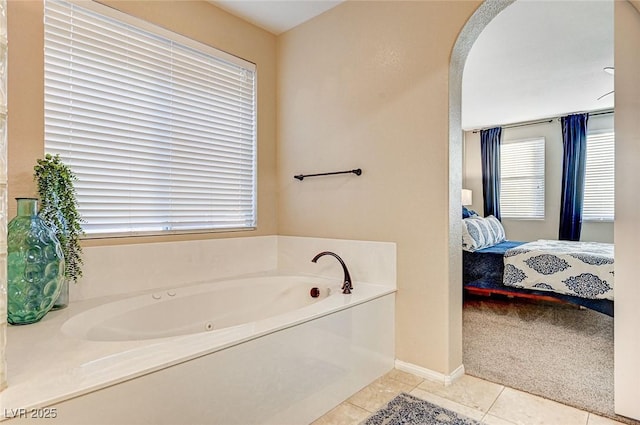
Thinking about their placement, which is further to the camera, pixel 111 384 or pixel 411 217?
pixel 411 217

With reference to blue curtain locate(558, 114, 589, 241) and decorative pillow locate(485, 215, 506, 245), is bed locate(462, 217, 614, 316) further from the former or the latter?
blue curtain locate(558, 114, 589, 241)

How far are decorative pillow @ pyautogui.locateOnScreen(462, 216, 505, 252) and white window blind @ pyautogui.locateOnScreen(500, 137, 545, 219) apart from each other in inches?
57.8

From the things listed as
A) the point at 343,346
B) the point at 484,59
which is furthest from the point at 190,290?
the point at 484,59

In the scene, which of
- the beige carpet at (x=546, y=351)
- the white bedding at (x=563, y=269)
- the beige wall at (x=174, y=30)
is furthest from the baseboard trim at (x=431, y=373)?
the white bedding at (x=563, y=269)

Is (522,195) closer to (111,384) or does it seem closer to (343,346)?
(343,346)

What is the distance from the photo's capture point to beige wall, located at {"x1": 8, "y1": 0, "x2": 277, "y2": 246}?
1.73 metres

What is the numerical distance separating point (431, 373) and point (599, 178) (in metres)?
4.64

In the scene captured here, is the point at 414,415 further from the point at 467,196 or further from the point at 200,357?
the point at 467,196

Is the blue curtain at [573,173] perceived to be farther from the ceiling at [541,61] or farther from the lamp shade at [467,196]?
the lamp shade at [467,196]

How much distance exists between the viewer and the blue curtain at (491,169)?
591 centimetres

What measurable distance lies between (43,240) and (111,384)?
2.95 feet

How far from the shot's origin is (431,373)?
2.08 m

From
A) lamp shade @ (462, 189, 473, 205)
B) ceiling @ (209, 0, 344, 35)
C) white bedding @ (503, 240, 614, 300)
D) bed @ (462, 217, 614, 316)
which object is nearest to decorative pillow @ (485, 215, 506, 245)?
bed @ (462, 217, 614, 316)

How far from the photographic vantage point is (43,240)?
158cm
